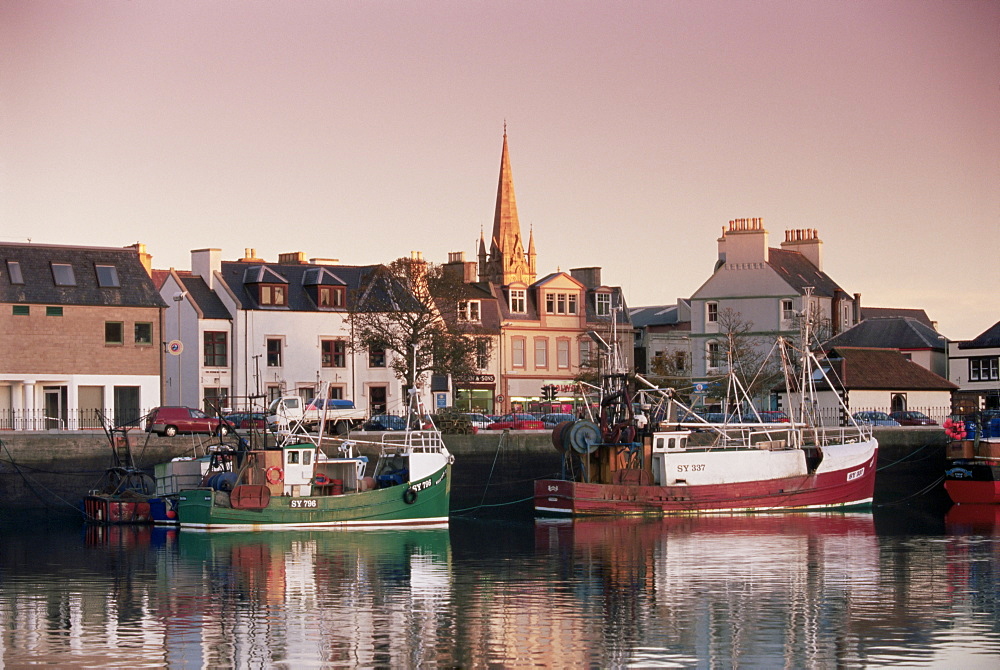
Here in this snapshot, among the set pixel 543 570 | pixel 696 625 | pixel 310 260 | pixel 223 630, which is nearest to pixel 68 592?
pixel 223 630

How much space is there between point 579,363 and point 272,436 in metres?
43.7

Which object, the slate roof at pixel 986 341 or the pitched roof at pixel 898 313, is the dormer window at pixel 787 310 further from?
the pitched roof at pixel 898 313

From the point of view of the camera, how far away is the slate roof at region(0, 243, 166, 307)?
213ft

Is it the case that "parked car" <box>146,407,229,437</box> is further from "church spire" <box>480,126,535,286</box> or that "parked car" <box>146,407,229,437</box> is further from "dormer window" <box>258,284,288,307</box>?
"church spire" <box>480,126,535,286</box>

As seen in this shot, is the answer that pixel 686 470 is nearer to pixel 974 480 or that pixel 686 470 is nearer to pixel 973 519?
pixel 973 519

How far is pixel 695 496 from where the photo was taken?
2207 inches

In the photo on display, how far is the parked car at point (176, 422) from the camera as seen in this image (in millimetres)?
59250

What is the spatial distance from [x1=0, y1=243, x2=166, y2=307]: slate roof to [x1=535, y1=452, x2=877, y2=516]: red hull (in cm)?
2136

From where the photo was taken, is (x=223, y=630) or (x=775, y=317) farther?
(x=775, y=317)

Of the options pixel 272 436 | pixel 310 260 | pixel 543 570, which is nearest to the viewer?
pixel 543 570

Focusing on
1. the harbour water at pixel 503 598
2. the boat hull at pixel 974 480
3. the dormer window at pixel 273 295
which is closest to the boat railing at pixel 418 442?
the harbour water at pixel 503 598

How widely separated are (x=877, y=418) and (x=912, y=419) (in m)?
1.64

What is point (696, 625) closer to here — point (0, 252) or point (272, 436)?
point (272, 436)

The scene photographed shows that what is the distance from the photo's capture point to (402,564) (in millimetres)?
38594
